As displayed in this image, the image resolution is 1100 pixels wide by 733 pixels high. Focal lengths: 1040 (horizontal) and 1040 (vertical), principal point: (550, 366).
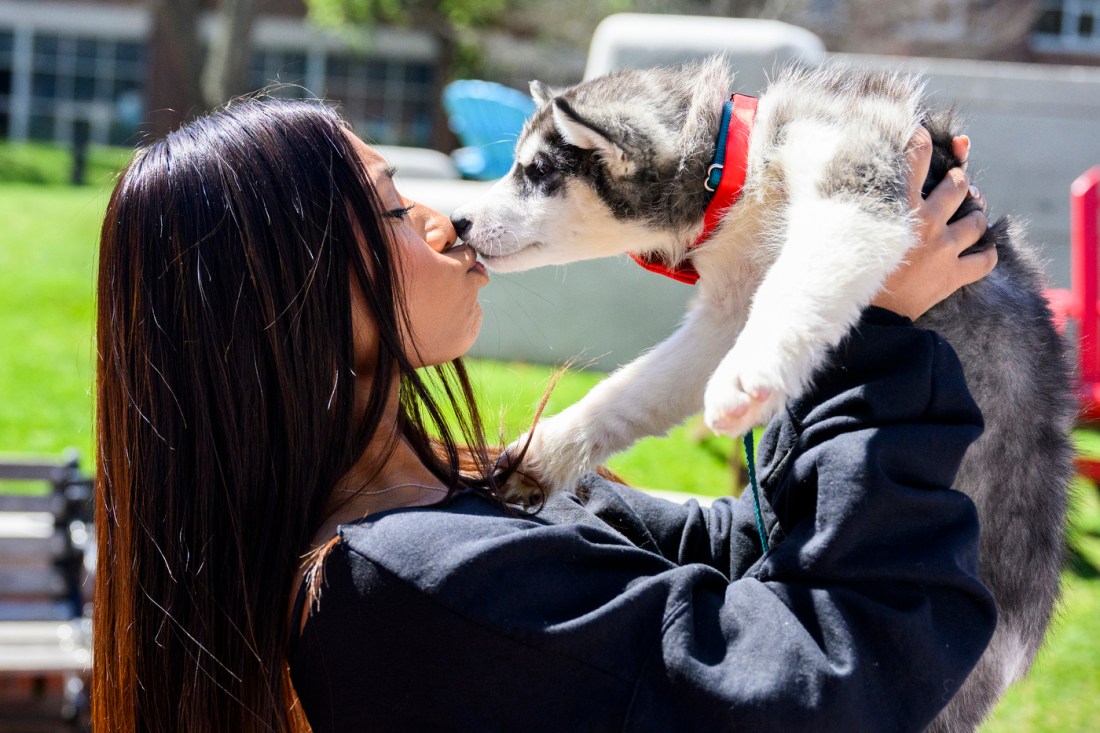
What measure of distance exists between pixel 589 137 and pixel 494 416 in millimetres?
2717

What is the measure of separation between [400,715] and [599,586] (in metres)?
0.36

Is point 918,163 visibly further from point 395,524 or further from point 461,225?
point 395,524

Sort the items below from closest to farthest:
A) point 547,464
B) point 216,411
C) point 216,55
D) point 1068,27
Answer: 1. point 216,411
2. point 547,464
3. point 216,55
4. point 1068,27

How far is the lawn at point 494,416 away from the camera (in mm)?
4461

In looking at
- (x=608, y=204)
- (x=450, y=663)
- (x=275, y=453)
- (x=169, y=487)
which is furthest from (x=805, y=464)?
(x=608, y=204)

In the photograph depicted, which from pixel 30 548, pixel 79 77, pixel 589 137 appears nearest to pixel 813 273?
pixel 589 137

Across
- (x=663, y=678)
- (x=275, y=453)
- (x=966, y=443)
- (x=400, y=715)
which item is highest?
(x=966, y=443)

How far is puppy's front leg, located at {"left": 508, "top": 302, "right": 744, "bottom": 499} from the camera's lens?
2.33 metres

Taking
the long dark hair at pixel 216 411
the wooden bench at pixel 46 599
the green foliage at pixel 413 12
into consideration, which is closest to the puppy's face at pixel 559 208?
the long dark hair at pixel 216 411

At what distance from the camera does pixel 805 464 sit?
1.68 metres

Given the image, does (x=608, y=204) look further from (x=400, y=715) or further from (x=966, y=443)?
(x=400, y=715)

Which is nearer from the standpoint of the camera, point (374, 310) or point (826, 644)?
point (826, 644)

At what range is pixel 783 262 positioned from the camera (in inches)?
80.0

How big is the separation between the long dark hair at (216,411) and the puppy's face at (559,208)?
2.78 feet
